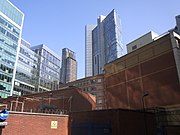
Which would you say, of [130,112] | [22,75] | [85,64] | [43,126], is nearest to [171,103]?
[130,112]

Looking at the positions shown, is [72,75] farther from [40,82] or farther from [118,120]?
[118,120]

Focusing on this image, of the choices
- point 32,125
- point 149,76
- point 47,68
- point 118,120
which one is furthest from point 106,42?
point 32,125

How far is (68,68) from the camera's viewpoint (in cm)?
16200

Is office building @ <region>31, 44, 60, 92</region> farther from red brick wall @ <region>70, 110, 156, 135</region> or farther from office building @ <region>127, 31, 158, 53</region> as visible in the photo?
red brick wall @ <region>70, 110, 156, 135</region>

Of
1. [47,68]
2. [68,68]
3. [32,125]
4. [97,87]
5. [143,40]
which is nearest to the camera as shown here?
[32,125]

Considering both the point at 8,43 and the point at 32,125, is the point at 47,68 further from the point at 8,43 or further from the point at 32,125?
the point at 32,125

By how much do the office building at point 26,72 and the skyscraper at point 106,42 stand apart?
40.2m

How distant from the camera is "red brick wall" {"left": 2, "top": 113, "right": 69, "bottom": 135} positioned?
752 inches

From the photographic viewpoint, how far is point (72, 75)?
164m

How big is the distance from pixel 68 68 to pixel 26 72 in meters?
88.4

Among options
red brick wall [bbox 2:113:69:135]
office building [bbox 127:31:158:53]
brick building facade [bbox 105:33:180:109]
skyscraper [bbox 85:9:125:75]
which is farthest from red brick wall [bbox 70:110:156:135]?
skyscraper [bbox 85:9:125:75]

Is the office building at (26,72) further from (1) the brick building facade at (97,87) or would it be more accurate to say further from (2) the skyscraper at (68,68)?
(2) the skyscraper at (68,68)

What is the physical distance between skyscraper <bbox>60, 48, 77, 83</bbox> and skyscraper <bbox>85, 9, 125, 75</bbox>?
32919mm

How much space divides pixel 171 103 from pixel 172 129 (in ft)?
11.7
